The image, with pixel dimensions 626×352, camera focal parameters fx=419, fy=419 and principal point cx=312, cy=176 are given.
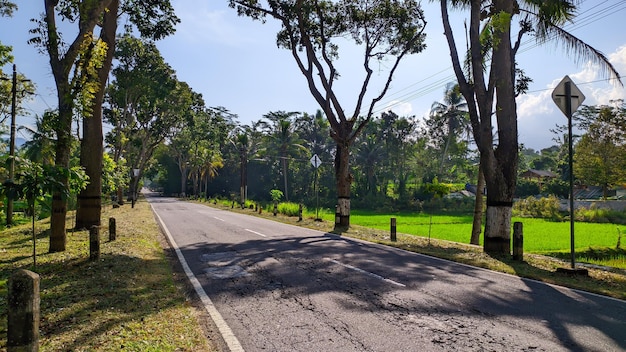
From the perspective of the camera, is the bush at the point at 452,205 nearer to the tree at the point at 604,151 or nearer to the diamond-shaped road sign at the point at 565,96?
the tree at the point at 604,151

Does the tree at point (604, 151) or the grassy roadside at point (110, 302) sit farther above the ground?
the tree at point (604, 151)

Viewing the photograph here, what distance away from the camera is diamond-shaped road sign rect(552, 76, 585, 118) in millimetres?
9320

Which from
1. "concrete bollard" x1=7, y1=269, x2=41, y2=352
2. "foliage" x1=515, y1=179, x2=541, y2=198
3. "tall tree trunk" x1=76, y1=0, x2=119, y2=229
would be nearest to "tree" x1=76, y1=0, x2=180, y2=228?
"tall tree trunk" x1=76, y1=0, x2=119, y2=229

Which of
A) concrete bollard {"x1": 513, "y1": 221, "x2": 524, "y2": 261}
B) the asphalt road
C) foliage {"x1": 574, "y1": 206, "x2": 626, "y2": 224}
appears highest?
concrete bollard {"x1": 513, "y1": 221, "x2": 524, "y2": 261}

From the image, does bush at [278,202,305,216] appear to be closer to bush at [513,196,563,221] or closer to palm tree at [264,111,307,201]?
palm tree at [264,111,307,201]

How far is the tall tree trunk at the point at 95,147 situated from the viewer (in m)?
13.4

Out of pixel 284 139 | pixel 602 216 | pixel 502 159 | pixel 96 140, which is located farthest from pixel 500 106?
pixel 284 139

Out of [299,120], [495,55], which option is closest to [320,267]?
[495,55]

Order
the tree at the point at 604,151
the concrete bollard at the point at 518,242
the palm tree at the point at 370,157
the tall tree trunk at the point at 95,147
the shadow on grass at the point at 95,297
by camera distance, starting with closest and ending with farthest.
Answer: the shadow on grass at the point at 95,297
the concrete bollard at the point at 518,242
the tall tree trunk at the point at 95,147
the tree at the point at 604,151
the palm tree at the point at 370,157

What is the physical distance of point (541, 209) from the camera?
43062 millimetres

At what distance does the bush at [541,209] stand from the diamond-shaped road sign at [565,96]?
1382 inches

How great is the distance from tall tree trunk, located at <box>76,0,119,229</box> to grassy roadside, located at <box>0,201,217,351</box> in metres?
3.03

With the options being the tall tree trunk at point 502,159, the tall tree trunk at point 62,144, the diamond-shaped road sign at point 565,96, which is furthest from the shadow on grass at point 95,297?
the tall tree trunk at point 502,159

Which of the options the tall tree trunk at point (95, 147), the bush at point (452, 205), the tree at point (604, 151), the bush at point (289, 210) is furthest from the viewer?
the bush at point (452, 205)
